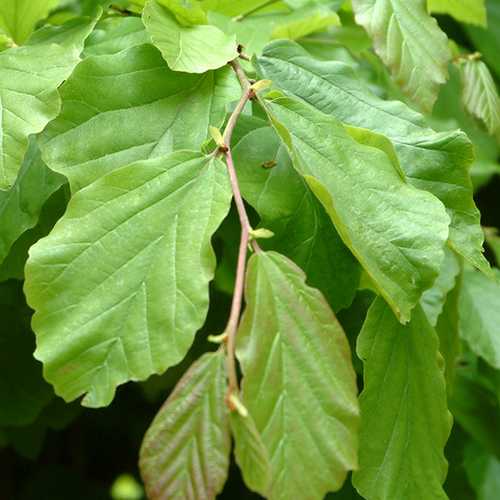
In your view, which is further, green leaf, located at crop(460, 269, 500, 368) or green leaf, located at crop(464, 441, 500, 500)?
green leaf, located at crop(464, 441, 500, 500)

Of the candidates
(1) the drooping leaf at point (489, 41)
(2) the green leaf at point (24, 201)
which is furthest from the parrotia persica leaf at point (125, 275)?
(1) the drooping leaf at point (489, 41)

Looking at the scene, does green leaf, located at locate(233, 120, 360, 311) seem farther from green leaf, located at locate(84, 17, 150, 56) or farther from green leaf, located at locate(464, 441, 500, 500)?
green leaf, located at locate(464, 441, 500, 500)

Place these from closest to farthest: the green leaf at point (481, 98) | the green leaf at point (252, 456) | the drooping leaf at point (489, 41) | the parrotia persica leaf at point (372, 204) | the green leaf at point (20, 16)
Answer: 1. the green leaf at point (252, 456)
2. the parrotia persica leaf at point (372, 204)
3. the green leaf at point (20, 16)
4. the green leaf at point (481, 98)
5. the drooping leaf at point (489, 41)

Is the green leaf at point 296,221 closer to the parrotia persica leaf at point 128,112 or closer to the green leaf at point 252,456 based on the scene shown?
the parrotia persica leaf at point 128,112

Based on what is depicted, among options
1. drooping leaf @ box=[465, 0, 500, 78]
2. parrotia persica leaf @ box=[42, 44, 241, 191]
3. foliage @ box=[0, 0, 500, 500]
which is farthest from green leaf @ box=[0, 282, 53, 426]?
drooping leaf @ box=[465, 0, 500, 78]


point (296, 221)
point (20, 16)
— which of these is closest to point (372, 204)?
point (296, 221)

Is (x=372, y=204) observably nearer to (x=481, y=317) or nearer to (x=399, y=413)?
(x=399, y=413)
